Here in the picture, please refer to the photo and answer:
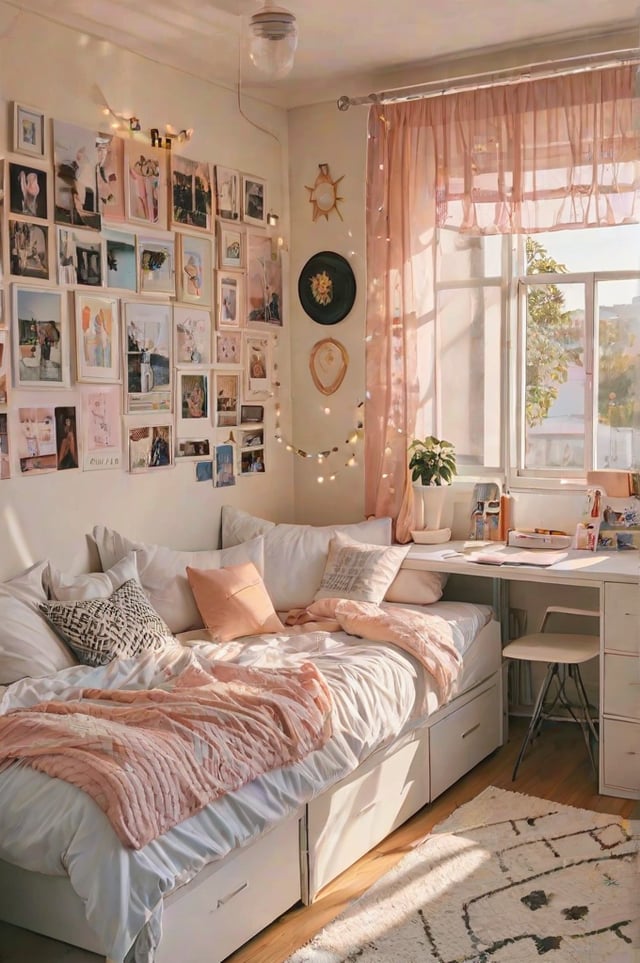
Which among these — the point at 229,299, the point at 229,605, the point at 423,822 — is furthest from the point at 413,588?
the point at 229,299

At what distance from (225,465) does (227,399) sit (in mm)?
272

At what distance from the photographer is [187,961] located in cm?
235

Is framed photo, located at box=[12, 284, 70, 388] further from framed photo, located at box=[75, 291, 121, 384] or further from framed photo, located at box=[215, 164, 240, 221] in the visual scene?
framed photo, located at box=[215, 164, 240, 221]

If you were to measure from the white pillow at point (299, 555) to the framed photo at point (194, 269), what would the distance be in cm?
98

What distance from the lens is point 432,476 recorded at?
4109 mm

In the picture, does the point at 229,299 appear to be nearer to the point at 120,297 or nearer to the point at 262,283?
the point at 262,283

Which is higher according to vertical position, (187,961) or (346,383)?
(346,383)

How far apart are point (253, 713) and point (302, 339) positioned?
2.26m

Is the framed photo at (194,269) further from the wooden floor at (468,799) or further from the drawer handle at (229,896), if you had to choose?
the drawer handle at (229,896)

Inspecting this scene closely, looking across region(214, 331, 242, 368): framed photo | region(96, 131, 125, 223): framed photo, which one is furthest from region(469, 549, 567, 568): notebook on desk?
region(96, 131, 125, 223): framed photo

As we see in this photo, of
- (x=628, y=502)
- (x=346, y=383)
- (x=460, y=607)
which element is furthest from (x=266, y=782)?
(x=346, y=383)

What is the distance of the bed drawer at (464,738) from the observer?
3.46 meters

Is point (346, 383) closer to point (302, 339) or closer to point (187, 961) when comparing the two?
point (302, 339)

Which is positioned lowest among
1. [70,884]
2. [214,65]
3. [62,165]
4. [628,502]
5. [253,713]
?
[70,884]
